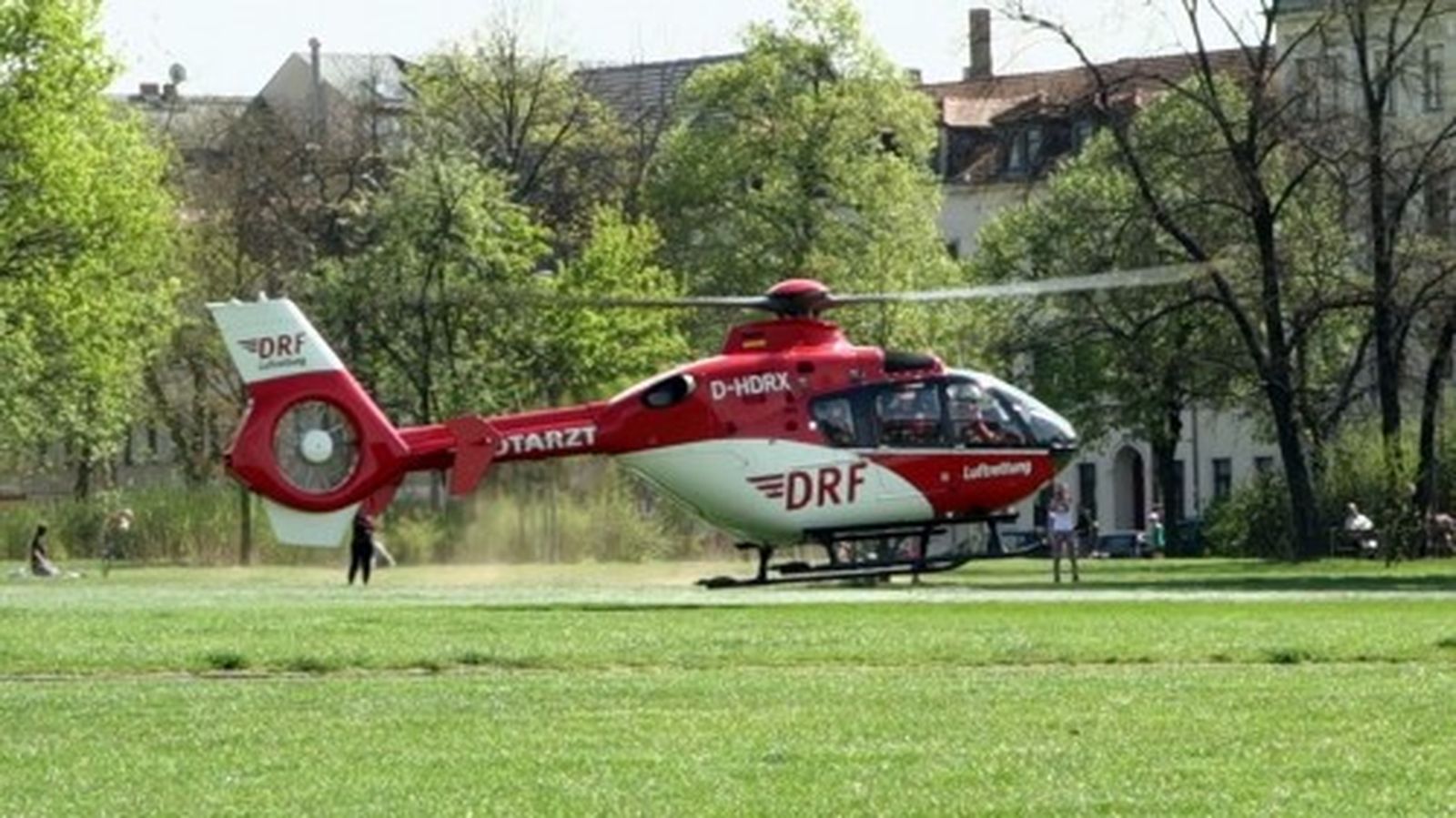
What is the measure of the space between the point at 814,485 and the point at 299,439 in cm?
735

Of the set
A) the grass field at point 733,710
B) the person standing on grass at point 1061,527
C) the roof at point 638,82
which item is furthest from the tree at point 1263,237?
the roof at point 638,82

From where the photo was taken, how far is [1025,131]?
5595 inches

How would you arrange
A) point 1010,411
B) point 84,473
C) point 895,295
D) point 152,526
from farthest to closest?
point 84,473 < point 152,526 < point 1010,411 < point 895,295

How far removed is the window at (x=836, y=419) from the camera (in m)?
56.0

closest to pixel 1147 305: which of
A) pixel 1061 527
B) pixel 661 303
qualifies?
pixel 1061 527

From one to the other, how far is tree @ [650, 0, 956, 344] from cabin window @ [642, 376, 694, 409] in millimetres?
60666

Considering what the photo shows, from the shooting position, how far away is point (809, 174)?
395ft

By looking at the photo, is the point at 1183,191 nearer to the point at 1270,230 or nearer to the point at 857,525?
the point at 1270,230

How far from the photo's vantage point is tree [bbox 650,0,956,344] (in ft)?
389

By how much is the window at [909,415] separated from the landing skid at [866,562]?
5.08ft

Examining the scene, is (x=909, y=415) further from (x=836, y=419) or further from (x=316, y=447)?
(x=316, y=447)

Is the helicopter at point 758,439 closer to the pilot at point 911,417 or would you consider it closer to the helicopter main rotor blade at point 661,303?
the pilot at point 911,417

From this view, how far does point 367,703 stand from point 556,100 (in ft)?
343

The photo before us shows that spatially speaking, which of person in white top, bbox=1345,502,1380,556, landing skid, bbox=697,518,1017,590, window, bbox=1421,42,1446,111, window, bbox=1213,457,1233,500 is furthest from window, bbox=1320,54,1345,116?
landing skid, bbox=697,518,1017,590
